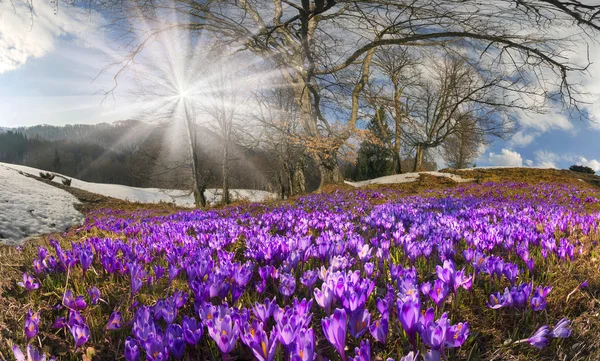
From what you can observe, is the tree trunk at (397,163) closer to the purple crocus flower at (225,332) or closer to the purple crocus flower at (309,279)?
the purple crocus flower at (309,279)

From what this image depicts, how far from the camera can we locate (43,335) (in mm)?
1298

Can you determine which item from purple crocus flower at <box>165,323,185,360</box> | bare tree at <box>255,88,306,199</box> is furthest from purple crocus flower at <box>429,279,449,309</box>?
bare tree at <box>255,88,306,199</box>

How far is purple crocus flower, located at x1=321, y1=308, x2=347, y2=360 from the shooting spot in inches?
38.2

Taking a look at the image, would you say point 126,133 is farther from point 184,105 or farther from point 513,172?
point 513,172

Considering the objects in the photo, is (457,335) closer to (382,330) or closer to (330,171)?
(382,330)

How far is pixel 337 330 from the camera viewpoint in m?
0.97

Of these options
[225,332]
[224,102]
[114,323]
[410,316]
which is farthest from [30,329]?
[224,102]

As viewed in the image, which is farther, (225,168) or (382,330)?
(225,168)

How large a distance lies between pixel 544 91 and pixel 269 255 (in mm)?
11903

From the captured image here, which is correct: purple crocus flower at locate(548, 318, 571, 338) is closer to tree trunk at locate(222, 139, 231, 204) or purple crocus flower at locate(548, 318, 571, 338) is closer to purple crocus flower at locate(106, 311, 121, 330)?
purple crocus flower at locate(106, 311, 121, 330)

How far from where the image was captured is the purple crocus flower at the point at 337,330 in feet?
3.18

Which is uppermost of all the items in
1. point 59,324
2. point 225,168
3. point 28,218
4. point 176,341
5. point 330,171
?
point 225,168

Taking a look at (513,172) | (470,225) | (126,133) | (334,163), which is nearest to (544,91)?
(513,172)

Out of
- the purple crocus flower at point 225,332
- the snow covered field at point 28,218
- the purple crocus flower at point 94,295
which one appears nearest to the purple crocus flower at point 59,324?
the purple crocus flower at point 94,295
